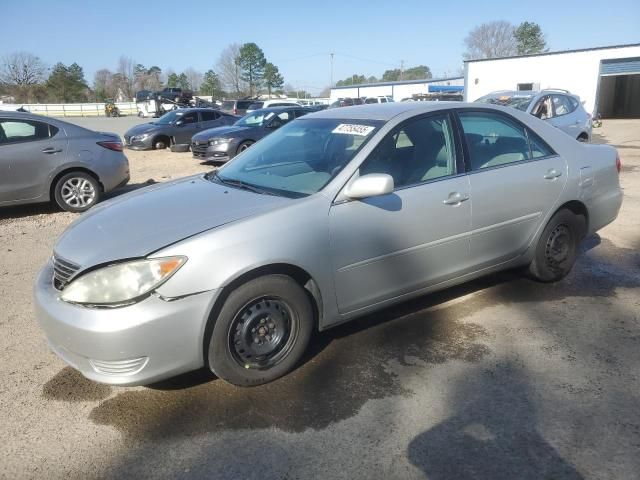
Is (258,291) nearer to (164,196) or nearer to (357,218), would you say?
(357,218)

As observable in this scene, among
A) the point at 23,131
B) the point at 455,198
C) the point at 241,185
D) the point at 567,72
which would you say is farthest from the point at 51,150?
the point at 567,72

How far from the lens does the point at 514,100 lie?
35.8ft

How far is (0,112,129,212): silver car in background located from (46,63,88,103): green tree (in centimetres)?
7035

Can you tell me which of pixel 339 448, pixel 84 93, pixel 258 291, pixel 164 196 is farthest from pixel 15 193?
pixel 84 93

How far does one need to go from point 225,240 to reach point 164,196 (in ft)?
3.24

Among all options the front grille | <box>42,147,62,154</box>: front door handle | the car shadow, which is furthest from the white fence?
the car shadow

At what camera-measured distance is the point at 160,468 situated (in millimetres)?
2428

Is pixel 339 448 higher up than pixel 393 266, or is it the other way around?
pixel 393 266

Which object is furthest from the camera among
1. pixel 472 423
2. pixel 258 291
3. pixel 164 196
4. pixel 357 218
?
pixel 164 196

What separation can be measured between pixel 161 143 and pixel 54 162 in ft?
31.8

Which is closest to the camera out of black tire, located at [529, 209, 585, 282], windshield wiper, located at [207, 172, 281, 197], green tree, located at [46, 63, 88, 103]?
windshield wiper, located at [207, 172, 281, 197]

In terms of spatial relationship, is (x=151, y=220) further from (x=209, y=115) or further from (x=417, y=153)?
(x=209, y=115)

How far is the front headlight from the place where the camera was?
2.61 metres

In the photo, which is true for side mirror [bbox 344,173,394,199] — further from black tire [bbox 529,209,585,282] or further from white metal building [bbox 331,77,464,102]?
white metal building [bbox 331,77,464,102]
